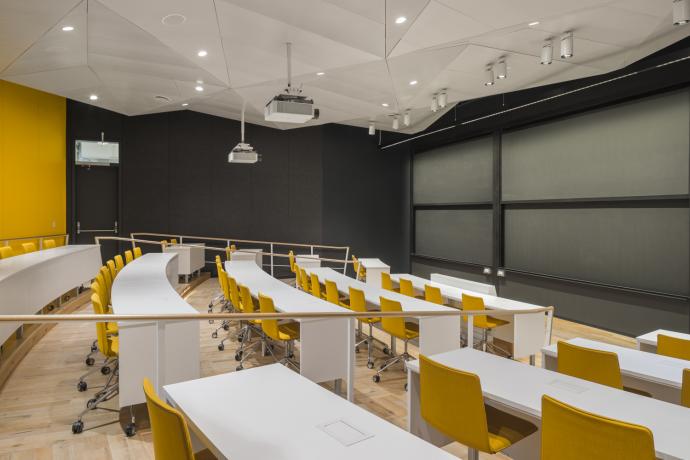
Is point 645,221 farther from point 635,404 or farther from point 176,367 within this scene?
point 176,367

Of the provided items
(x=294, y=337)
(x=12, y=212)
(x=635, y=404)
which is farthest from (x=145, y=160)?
(x=635, y=404)

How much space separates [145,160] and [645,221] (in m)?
10.0

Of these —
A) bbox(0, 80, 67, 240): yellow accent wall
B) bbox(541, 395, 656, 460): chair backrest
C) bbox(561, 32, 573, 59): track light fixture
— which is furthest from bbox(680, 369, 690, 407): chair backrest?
bbox(0, 80, 67, 240): yellow accent wall

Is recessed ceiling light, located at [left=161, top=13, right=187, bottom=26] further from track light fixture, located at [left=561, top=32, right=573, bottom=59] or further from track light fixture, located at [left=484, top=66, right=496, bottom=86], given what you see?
track light fixture, located at [left=561, top=32, right=573, bottom=59]

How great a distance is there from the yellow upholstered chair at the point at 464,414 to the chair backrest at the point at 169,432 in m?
1.23

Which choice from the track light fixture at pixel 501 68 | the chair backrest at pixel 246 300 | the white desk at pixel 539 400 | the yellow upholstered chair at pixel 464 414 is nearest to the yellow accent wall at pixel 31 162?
the chair backrest at pixel 246 300

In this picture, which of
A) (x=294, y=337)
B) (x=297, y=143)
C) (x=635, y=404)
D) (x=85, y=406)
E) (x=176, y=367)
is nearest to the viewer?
(x=635, y=404)

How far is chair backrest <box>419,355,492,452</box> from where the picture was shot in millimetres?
2125

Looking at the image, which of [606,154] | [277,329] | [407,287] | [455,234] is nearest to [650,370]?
[277,329]

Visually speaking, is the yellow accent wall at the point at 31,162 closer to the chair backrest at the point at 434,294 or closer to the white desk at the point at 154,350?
the white desk at the point at 154,350

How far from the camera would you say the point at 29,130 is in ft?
29.2

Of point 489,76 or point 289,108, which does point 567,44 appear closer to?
point 489,76

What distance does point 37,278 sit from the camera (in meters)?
4.98

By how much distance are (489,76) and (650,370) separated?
466cm
